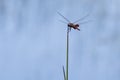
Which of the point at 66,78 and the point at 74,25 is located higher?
the point at 74,25

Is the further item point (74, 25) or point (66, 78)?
point (74, 25)

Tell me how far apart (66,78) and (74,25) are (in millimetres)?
25123

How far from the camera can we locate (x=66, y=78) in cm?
5441

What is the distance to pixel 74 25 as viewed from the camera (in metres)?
78.2
